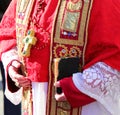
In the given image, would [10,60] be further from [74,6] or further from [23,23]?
[74,6]

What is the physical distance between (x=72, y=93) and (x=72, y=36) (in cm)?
Answer: 22

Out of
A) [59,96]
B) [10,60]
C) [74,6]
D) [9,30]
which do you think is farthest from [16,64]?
[74,6]

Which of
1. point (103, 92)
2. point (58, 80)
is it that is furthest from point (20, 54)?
point (103, 92)

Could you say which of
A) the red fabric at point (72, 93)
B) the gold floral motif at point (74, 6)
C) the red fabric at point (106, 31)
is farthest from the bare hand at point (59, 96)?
the gold floral motif at point (74, 6)

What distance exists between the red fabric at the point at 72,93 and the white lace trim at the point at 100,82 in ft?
0.05

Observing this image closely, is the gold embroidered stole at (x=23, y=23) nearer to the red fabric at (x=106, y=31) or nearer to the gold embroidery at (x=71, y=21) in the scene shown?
the gold embroidery at (x=71, y=21)

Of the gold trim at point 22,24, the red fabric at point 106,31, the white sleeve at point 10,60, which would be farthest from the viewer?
the white sleeve at point 10,60

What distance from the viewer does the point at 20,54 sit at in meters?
1.68

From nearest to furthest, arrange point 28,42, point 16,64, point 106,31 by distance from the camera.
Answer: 1. point 106,31
2. point 28,42
3. point 16,64

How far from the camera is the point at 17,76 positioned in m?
1.66

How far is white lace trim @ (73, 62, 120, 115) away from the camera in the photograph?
1.50 meters

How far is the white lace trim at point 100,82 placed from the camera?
150cm

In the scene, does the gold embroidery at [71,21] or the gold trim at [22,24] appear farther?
the gold trim at [22,24]

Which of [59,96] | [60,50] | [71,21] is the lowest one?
[59,96]
